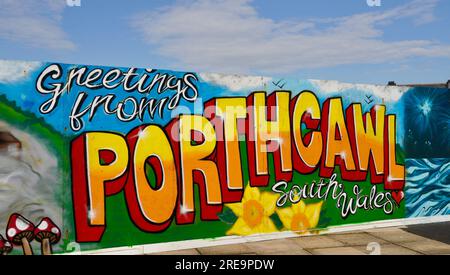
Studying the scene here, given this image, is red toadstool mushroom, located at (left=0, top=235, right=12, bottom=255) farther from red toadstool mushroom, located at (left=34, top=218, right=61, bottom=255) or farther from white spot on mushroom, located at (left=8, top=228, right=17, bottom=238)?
red toadstool mushroom, located at (left=34, top=218, right=61, bottom=255)

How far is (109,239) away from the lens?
25.9 feet

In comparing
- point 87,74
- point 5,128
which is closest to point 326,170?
point 87,74

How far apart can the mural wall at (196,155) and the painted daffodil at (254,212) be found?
0.03 m

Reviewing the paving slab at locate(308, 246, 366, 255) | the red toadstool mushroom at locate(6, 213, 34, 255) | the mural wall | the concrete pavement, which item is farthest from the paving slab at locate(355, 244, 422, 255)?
the red toadstool mushroom at locate(6, 213, 34, 255)

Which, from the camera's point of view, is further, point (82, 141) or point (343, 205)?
point (343, 205)

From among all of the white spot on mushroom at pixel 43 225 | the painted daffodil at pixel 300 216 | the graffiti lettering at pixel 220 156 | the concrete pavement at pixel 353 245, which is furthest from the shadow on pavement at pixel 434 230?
the white spot on mushroom at pixel 43 225

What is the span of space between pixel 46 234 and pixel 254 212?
4.17 metres

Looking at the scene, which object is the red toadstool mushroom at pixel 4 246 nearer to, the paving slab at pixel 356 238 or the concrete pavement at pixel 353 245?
the concrete pavement at pixel 353 245

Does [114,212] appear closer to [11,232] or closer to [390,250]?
[11,232]

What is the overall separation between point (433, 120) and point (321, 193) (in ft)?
13.5

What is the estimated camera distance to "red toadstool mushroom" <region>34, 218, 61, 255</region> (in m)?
7.36
